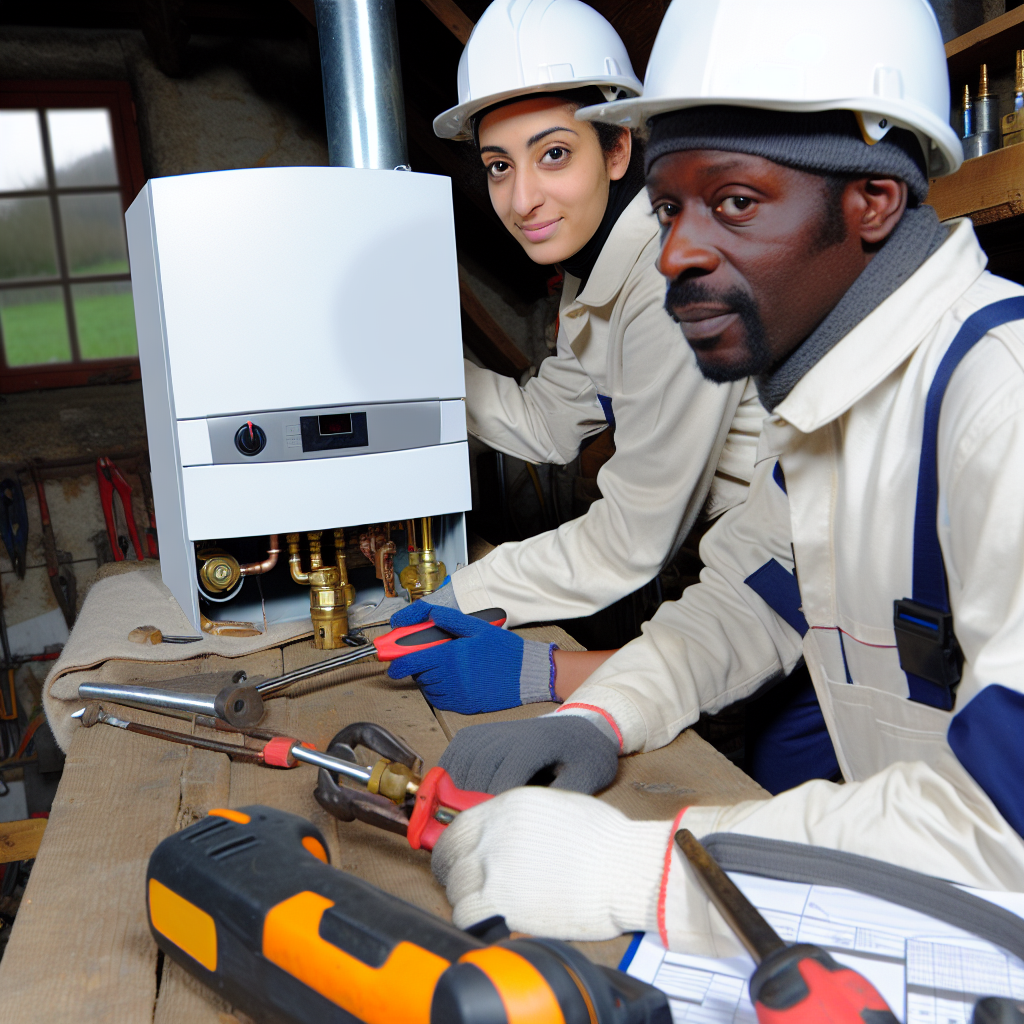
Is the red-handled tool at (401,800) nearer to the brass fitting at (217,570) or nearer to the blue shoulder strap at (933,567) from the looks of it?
the blue shoulder strap at (933,567)

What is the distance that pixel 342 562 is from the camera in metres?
1.29

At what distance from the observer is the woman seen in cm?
122

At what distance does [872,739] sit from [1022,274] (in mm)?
1138

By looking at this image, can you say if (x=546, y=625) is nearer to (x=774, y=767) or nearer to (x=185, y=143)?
(x=774, y=767)

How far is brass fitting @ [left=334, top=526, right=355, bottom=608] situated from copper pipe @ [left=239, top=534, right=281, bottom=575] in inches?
3.5

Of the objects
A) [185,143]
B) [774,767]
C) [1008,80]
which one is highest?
[185,143]

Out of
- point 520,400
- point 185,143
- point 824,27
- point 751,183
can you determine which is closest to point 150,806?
point 751,183

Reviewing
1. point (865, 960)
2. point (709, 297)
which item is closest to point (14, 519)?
point (709, 297)

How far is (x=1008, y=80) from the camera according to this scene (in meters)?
1.46

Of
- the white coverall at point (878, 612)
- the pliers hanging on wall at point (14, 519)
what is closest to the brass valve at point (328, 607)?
the white coverall at point (878, 612)

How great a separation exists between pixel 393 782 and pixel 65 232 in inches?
134

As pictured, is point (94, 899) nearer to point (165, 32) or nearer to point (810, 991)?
point (810, 991)

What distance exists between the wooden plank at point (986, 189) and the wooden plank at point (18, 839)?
2029 mm

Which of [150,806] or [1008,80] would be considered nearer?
[150,806]
